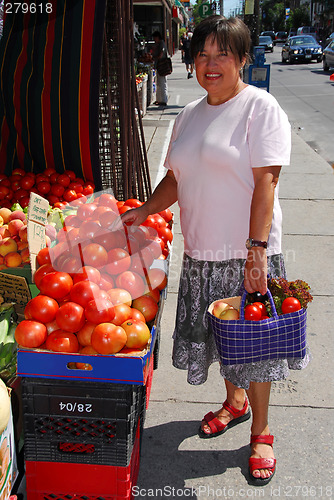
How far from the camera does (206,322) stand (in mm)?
2535

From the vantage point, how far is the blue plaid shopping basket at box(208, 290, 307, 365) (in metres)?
2.08

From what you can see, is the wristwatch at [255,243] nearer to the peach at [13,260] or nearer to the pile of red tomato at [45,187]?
the peach at [13,260]

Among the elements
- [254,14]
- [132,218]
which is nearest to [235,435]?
[132,218]

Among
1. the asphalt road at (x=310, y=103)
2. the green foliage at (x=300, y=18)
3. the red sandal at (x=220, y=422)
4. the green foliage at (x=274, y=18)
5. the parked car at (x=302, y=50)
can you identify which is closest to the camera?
the red sandal at (x=220, y=422)

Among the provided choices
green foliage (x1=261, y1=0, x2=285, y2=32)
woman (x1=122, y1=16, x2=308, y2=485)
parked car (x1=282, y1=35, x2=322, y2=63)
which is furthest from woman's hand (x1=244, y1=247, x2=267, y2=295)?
green foliage (x1=261, y1=0, x2=285, y2=32)

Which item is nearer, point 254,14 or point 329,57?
point 254,14

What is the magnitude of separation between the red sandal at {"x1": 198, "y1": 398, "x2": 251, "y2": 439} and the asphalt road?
6.77 m

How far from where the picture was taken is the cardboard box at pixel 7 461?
193cm

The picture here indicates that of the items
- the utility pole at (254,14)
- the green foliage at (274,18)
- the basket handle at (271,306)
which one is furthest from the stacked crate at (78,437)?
the green foliage at (274,18)

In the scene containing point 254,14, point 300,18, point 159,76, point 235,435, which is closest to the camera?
point 235,435

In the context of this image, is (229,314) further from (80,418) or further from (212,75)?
(212,75)

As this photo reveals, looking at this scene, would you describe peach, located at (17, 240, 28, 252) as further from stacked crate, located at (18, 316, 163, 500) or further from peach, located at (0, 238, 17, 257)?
Result: stacked crate, located at (18, 316, 163, 500)

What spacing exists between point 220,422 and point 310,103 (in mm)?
15303

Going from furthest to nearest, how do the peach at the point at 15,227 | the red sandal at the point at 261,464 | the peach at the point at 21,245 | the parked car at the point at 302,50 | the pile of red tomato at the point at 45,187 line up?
the parked car at the point at 302,50 → the pile of red tomato at the point at 45,187 → the peach at the point at 15,227 → the peach at the point at 21,245 → the red sandal at the point at 261,464
